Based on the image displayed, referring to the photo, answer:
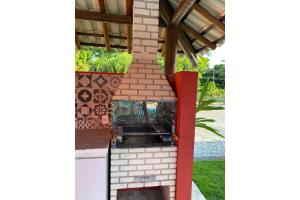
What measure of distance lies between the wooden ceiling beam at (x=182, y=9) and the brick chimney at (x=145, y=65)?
847 millimetres

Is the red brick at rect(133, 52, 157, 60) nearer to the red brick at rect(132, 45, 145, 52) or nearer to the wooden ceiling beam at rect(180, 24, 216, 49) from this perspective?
the red brick at rect(132, 45, 145, 52)

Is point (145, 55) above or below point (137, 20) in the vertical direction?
below

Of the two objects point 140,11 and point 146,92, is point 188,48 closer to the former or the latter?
point 140,11

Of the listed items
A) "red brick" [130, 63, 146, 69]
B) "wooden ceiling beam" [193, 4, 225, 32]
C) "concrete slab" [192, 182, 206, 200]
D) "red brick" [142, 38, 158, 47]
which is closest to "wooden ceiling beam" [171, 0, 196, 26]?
"wooden ceiling beam" [193, 4, 225, 32]

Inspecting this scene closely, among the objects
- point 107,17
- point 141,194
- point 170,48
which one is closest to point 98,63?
point 107,17

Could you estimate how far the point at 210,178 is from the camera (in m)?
2.99

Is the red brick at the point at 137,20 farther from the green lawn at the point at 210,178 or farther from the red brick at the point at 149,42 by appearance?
the green lawn at the point at 210,178

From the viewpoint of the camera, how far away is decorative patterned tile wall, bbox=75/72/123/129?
2.17 meters

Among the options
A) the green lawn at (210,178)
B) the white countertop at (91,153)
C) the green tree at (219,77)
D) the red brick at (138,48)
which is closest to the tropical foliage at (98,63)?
the red brick at (138,48)

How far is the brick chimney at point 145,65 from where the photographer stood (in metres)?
1.90

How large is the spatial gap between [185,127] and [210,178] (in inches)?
62.7
